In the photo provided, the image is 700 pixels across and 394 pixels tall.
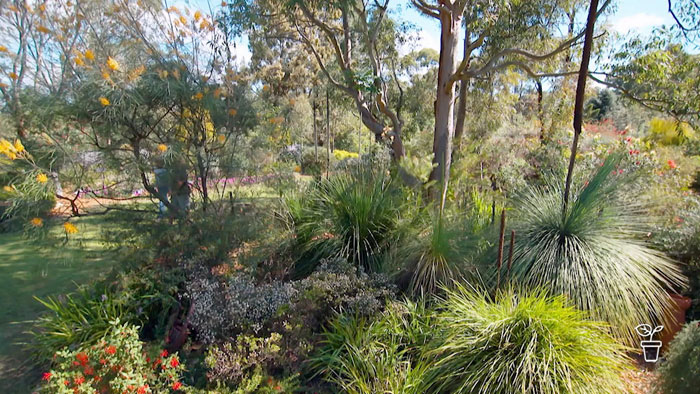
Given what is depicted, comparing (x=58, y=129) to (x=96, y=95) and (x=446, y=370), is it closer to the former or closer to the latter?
(x=96, y=95)

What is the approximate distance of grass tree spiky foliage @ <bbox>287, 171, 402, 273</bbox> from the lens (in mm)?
4086

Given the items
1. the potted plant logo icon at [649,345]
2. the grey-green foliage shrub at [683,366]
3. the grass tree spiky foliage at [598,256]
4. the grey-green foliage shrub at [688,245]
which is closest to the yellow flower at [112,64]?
the grass tree spiky foliage at [598,256]

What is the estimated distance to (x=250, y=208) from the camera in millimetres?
4441

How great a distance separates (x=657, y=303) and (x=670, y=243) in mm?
778

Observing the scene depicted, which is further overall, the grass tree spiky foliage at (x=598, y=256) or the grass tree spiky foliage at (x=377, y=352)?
the grass tree spiky foliage at (x=598, y=256)

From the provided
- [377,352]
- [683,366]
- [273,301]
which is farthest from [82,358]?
[683,366]

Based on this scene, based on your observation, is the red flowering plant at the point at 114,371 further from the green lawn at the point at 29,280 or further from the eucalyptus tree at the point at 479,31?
the eucalyptus tree at the point at 479,31

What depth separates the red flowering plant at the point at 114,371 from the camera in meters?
2.42

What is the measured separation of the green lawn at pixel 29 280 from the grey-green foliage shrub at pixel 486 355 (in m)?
2.51

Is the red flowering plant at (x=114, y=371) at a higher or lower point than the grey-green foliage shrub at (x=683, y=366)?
lower

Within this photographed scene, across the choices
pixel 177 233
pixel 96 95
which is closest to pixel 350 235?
pixel 177 233

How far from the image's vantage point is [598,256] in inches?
130

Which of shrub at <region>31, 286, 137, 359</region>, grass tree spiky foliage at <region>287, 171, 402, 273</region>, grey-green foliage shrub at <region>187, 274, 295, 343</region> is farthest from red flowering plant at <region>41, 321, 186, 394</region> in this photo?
grass tree spiky foliage at <region>287, 171, 402, 273</region>

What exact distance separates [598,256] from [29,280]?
636 cm
